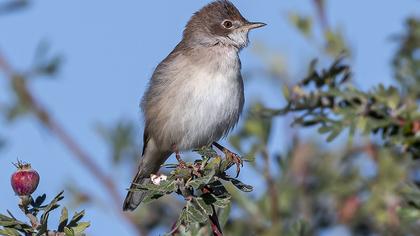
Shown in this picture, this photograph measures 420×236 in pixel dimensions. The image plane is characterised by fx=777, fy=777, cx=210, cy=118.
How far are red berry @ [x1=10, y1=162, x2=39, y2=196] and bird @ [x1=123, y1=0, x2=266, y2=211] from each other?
2.45 metres

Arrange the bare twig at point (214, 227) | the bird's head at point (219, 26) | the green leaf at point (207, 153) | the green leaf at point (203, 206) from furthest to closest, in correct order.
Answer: the bird's head at point (219, 26), the green leaf at point (207, 153), the green leaf at point (203, 206), the bare twig at point (214, 227)

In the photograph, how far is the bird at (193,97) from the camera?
5.56 m

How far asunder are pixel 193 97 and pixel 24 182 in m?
3.00

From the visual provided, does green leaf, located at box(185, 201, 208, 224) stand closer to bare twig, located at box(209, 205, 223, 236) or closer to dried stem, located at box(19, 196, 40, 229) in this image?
bare twig, located at box(209, 205, 223, 236)

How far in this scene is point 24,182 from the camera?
8.46 ft

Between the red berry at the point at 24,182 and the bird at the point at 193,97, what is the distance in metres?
2.45

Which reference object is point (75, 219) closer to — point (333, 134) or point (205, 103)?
point (333, 134)

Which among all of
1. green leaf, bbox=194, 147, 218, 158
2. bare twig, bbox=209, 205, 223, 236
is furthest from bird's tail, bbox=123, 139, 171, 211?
bare twig, bbox=209, 205, 223, 236

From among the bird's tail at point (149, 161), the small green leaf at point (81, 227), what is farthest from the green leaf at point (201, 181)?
the bird's tail at point (149, 161)

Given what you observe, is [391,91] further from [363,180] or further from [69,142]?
[69,142]

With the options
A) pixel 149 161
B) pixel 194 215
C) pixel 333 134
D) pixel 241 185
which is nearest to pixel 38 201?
pixel 194 215

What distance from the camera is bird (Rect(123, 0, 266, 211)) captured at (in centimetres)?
556

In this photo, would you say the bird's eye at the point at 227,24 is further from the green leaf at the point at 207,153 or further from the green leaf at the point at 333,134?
the green leaf at the point at 207,153

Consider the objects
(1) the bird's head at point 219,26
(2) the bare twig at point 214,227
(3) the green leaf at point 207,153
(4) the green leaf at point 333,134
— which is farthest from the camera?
(1) the bird's head at point 219,26
